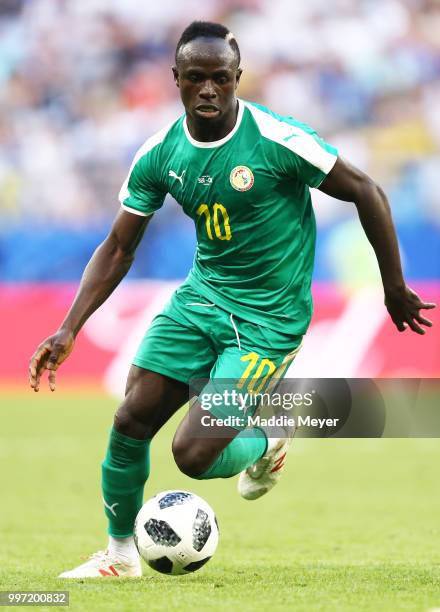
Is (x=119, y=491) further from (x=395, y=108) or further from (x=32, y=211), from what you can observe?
(x=395, y=108)

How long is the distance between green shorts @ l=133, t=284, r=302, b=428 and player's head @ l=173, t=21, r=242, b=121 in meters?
0.96

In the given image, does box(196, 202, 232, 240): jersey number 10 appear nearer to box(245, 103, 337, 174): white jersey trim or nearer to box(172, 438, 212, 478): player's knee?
box(245, 103, 337, 174): white jersey trim

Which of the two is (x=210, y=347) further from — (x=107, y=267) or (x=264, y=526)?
(x=264, y=526)

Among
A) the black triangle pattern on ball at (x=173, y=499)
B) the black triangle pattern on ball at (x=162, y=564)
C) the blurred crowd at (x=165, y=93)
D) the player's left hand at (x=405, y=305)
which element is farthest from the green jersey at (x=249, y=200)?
the blurred crowd at (x=165, y=93)

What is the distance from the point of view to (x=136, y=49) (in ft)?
64.6

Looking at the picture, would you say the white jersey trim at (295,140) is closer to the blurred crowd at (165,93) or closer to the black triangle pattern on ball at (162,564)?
the black triangle pattern on ball at (162,564)

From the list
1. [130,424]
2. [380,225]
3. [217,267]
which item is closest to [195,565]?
[130,424]

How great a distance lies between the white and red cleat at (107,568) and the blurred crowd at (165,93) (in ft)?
43.0

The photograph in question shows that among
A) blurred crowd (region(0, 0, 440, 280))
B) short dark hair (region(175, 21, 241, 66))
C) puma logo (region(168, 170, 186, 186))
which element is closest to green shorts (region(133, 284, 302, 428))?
puma logo (region(168, 170, 186, 186))

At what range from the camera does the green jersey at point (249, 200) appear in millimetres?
5242

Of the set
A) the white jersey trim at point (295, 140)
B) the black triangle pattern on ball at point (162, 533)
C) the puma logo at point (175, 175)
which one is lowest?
the black triangle pattern on ball at point (162, 533)

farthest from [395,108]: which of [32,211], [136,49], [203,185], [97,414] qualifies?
[203,185]

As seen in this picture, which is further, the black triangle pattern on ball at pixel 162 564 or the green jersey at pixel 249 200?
the green jersey at pixel 249 200

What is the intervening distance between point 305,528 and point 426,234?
1166 cm
